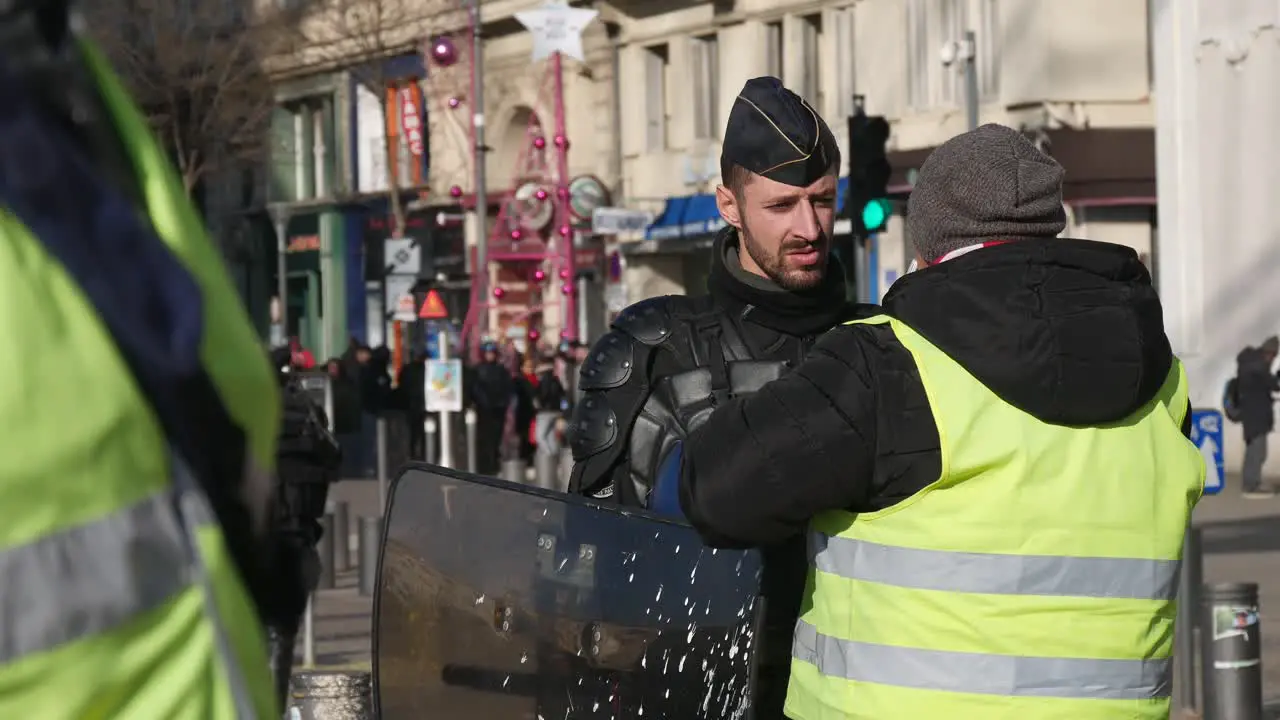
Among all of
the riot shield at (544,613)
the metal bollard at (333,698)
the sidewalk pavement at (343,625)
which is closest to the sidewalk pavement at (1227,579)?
the sidewalk pavement at (343,625)

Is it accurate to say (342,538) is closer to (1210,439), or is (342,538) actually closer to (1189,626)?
(1210,439)

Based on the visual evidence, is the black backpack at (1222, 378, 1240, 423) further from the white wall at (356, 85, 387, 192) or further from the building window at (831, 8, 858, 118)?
the white wall at (356, 85, 387, 192)

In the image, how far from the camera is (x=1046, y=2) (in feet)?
93.1

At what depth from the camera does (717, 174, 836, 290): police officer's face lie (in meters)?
4.29

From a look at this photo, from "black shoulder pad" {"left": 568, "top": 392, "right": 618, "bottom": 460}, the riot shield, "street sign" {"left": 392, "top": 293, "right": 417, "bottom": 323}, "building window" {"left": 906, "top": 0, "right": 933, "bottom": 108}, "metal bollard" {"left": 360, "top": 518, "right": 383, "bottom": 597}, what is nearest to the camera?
the riot shield

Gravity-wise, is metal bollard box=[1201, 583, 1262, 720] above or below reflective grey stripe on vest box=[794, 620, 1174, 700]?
below

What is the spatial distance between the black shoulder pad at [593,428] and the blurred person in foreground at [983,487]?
3.33ft

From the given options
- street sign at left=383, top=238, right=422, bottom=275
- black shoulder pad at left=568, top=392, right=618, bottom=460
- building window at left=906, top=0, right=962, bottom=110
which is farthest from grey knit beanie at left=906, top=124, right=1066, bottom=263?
building window at left=906, top=0, right=962, bottom=110

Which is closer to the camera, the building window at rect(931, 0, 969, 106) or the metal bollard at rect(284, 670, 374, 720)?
the metal bollard at rect(284, 670, 374, 720)

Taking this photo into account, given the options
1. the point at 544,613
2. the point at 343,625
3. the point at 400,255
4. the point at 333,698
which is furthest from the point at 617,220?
the point at 544,613

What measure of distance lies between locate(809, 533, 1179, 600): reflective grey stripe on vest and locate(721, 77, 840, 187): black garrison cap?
132cm

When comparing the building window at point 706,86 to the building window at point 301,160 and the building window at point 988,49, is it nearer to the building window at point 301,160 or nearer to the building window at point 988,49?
the building window at point 988,49

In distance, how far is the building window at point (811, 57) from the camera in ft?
109

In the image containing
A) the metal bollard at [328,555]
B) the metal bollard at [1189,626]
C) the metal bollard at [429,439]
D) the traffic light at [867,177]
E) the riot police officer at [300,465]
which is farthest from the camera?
the metal bollard at [429,439]
